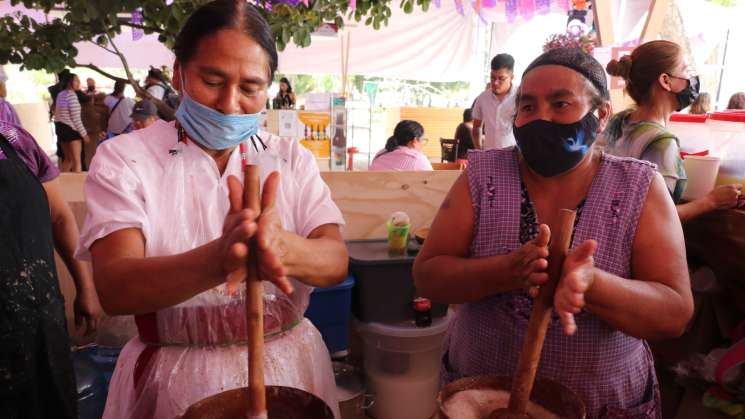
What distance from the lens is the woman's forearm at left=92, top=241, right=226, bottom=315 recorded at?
0.95 meters

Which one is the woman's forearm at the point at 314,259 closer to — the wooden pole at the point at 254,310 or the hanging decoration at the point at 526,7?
the wooden pole at the point at 254,310

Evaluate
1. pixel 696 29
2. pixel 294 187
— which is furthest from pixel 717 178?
pixel 696 29

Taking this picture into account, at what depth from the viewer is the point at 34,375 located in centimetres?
140

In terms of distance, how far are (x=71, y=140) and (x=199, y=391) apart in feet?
27.7

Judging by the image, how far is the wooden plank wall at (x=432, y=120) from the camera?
41.5 feet

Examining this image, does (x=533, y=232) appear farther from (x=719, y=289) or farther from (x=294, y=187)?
(x=719, y=289)

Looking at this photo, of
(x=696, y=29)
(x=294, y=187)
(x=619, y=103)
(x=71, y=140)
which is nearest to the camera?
(x=294, y=187)

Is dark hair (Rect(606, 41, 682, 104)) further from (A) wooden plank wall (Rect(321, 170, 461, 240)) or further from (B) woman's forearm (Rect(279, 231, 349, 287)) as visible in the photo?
(B) woman's forearm (Rect(279, 231, 349, 287))

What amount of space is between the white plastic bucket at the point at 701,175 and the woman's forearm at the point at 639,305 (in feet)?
4.06

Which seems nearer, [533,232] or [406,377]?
[533,232]

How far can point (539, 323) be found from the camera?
37.8 inches

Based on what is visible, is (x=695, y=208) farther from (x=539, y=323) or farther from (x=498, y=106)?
(x=498, y=106)

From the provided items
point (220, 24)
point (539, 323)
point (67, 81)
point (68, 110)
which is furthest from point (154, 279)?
point (68, 110)

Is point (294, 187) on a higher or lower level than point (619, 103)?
lower
